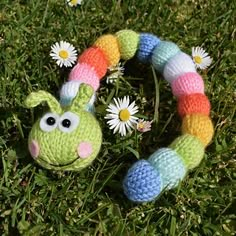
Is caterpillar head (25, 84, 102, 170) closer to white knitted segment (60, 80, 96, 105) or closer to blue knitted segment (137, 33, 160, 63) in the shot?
white knitted segment (60, 80, 96, 105)

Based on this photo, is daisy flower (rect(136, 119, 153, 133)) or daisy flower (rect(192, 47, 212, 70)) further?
daisy flower (rect(192, 47, 212, 70))

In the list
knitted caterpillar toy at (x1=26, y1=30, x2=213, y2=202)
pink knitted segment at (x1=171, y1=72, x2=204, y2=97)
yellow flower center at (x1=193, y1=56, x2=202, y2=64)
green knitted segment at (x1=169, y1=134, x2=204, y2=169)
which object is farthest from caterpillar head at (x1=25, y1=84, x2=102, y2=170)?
yellow flower center at (x1=193, y1=56, x2=202, y2=64)

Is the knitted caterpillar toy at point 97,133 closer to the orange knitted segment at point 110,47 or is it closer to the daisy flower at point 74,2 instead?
the orange knitted segment at point 110,47

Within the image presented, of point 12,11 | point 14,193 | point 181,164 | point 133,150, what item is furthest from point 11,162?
point 12,11

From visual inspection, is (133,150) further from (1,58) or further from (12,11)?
(12,11)

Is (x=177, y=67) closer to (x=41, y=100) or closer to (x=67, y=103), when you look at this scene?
(x=67, y=103)

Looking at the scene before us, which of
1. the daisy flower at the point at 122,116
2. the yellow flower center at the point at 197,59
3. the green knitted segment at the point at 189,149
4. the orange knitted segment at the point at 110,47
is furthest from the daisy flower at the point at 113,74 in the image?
the green knitted segment at the point at 189,149

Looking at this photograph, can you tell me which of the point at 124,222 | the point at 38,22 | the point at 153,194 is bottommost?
the point at 124,222
